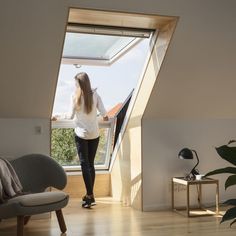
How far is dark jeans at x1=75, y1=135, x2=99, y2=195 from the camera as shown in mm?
4500

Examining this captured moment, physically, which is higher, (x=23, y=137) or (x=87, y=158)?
(x=23, y=137)

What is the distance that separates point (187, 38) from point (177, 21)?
223mm

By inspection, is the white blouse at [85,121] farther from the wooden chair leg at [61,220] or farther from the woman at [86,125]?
the wooden chair leg at [61,220]

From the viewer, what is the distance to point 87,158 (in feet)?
15.0

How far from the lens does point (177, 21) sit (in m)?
3.33

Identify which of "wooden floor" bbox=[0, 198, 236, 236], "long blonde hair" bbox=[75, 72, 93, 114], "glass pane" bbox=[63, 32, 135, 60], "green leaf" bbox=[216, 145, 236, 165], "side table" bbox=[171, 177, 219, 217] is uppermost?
"glass pane" bbox=[63, 32, 135, 60]

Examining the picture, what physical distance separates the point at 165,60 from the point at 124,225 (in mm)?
1659

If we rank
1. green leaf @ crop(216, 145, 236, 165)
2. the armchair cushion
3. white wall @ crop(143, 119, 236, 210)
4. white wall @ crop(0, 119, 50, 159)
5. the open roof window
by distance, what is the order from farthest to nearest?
white wall @ crop(143, 119, 236, 210), white wall @ crop(0, 119, 50, 159), the open roof window, the armchair cushion, green leaf @ crop(216, 145, 236, 165)

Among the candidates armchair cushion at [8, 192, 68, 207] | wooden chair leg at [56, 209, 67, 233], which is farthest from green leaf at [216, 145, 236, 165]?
wooden chair leg at [56, 209, 67, 233]

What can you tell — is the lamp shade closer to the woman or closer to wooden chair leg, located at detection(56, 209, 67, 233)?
the woman

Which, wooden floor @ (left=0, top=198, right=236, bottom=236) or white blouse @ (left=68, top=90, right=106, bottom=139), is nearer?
wooden floor @ (left=0, top=198, right=236, bottom=236)

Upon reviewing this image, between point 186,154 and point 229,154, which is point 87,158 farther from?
point 229,154

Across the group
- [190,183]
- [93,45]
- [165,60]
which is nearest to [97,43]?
[93,45]

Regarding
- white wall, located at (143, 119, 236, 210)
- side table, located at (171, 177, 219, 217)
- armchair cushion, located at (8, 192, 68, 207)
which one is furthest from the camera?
white wall, located at (143, 119, 236, 210)
